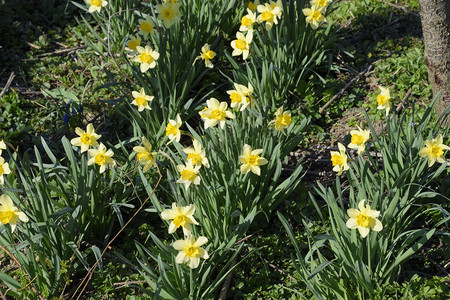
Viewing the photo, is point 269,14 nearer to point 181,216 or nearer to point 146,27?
point 146,27

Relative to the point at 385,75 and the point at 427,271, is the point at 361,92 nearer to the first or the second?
the point at 385,75

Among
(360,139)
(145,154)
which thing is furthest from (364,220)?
(145,154)

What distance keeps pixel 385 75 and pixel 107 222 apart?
216cm

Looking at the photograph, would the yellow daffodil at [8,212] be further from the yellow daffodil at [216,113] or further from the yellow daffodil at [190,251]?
the yellow daffodil at [216,113]

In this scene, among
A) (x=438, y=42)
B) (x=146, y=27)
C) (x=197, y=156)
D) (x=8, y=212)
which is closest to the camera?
(x=8, y=212)

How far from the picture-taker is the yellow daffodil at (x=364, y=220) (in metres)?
2.13

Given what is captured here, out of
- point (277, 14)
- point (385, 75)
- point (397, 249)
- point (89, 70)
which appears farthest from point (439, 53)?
point (89, 70)

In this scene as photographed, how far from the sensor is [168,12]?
3.10m

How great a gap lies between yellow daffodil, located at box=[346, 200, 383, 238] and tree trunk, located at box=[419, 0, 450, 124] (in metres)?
1.29

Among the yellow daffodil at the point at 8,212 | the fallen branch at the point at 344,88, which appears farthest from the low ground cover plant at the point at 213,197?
the fallen branch at the point at 344,88

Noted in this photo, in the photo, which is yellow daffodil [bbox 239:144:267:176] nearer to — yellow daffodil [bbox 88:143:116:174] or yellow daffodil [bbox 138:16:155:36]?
yellow daffodil [bbox 88:143:116:174]

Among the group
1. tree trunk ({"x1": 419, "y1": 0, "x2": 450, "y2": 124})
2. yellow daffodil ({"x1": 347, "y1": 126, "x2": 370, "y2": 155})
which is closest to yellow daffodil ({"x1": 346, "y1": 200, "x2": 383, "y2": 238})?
yellow daffodil ({"x1": 347, "y1": 126, "x2": 370, "y2": 155})

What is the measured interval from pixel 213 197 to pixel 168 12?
1.21m

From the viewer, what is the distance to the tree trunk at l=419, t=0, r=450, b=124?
2.93m
